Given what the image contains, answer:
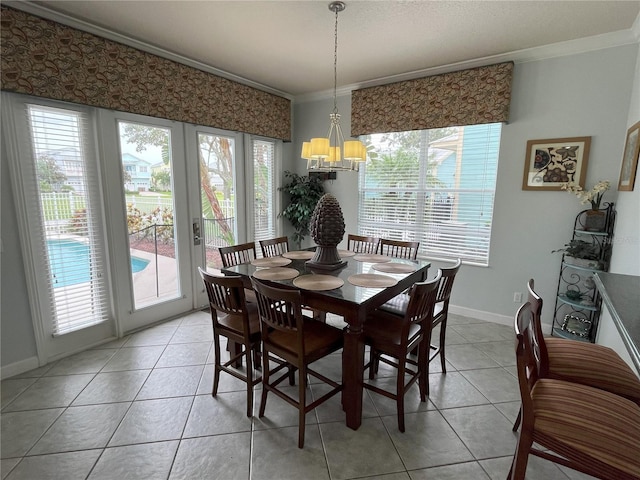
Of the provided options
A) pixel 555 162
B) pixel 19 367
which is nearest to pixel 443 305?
pixel 555 162

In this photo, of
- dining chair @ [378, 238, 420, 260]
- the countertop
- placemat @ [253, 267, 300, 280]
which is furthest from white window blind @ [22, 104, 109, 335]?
the countertop

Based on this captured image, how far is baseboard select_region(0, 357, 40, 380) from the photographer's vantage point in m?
2.35

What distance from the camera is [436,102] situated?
335cm

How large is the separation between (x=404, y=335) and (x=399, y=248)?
1.65 metres

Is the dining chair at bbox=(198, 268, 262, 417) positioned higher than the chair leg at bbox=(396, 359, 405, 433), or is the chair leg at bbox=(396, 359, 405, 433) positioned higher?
the dining chair at bbox=(198, 268, 262, 417)

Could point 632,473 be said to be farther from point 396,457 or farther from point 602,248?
point 602,248

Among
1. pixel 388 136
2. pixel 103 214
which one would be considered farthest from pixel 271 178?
pixel 103 214

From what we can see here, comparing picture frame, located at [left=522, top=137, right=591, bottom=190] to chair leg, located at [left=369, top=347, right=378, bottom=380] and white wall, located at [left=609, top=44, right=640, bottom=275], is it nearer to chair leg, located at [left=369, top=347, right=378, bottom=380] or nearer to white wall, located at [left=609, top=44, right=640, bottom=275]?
white wall, located at [left=609, top=44, right=640, bottom=275]

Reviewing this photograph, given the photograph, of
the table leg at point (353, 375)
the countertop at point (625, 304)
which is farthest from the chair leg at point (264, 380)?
the countertop at point (625, 304)

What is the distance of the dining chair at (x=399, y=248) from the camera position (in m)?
3.04

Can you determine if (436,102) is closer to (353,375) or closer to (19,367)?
(353,375)

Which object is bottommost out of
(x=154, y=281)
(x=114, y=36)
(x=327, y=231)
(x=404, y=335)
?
(x=154, y=281)

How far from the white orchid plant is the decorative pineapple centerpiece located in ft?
7.09

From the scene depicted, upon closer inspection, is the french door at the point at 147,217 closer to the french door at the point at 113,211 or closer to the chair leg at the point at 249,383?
the french door at the point at 113,211
